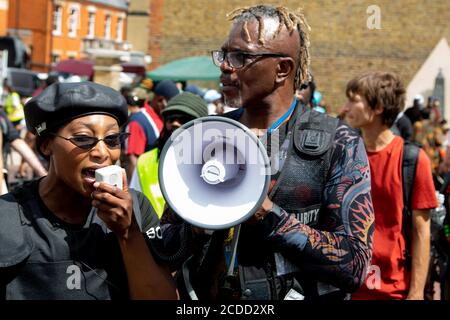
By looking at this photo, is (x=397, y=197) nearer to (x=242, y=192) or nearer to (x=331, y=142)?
(x=331, y=142)

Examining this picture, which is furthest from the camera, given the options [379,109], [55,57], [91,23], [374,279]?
[55,57]

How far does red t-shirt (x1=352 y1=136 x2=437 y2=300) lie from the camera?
14.8 feet

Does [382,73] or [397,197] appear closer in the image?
[397,197]

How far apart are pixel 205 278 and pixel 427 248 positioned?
81.2 inches

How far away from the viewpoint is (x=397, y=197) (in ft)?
15.0

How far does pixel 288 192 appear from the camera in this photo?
2.81 meters

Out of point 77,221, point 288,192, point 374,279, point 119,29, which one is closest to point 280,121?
point 288,192

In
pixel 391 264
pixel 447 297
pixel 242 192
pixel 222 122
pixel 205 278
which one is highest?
pixel 222 122

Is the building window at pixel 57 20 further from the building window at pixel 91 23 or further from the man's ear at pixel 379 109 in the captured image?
the man's ear at pixel 379 109

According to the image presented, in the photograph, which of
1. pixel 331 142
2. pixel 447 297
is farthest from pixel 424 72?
pixel 331 142

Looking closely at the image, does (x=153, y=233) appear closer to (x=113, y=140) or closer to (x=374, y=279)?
(x=113, y=140)

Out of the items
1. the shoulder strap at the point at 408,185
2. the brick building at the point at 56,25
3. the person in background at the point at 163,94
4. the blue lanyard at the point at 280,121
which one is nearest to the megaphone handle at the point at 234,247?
the blue lanyard at the point at 280,121

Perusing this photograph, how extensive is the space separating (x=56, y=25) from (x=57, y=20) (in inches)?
25.9

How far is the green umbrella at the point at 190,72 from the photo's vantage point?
62.9ft
